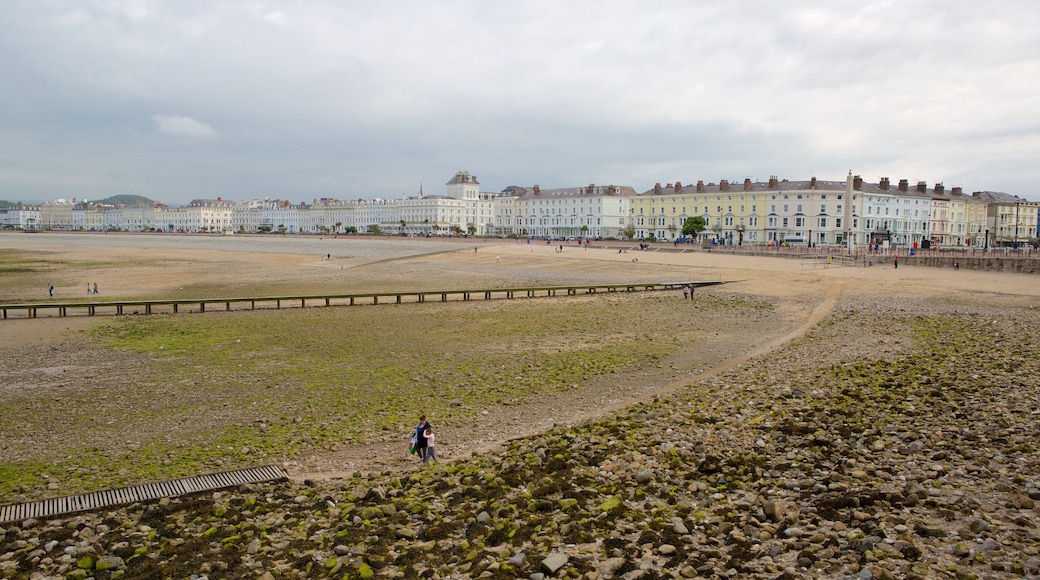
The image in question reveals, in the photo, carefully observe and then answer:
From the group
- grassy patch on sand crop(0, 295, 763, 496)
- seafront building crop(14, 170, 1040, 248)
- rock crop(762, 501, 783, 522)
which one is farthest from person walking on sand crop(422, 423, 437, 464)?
seafront building crop(14, 170, 1040, 248)

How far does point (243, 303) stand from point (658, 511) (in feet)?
86.9

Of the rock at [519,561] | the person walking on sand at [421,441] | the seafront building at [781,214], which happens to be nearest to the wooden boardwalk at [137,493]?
the person walking on sand at [421,441]

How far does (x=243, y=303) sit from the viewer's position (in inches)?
1177

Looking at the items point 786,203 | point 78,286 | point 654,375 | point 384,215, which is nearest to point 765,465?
point 654,375

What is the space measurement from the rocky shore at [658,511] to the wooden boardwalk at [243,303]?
2076cm

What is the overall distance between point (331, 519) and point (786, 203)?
85952 mm

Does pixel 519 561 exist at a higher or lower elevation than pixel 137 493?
higher

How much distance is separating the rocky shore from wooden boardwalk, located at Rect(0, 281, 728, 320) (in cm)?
2076

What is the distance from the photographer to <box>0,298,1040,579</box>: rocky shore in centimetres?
638

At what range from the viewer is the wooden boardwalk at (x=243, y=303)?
1016 inches

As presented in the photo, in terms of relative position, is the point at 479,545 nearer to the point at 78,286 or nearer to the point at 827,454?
the point at 827,454

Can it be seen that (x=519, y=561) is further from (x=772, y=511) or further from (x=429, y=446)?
(x=429, y=446)

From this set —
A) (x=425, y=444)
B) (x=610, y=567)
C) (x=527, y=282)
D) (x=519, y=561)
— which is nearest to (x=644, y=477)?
(x=610, y=567)

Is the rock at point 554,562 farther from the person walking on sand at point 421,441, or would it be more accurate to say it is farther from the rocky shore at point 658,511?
the person walking on sand at point 421,441
